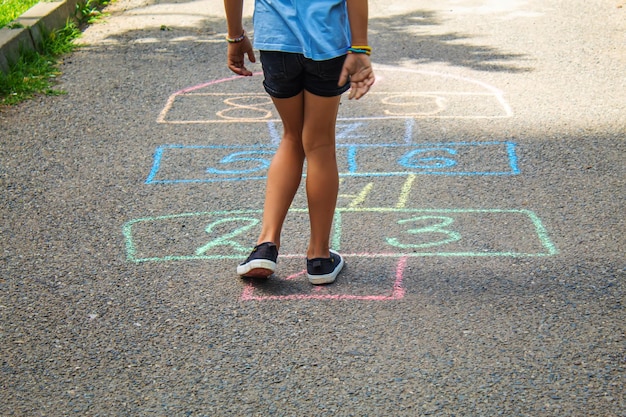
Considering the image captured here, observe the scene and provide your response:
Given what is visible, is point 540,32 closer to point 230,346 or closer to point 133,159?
point 133,159

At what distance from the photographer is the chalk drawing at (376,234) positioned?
146 inches

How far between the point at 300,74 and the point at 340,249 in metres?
0.95

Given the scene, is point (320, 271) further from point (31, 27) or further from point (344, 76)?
point (31, 27)

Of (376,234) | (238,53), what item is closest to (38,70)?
(238,53)

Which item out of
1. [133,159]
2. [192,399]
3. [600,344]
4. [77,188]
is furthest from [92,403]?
[133,159]

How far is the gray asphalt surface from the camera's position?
274cm

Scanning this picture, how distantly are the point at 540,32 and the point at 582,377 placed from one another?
587cm

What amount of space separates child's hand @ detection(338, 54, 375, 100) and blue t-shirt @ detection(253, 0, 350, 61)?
2.5 inches

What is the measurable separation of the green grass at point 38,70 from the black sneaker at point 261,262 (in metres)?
3.57

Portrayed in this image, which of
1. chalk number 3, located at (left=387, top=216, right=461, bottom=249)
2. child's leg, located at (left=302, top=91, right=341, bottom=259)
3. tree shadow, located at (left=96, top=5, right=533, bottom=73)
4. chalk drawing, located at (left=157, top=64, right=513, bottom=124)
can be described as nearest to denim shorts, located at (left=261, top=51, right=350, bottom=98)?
child's leg, located at (left=302, top=91, right=341, bottom=259)

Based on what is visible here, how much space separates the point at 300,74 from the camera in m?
3.15

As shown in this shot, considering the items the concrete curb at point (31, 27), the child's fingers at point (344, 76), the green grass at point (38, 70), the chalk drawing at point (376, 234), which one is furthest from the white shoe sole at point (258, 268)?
the concrete curb at point (31, 27)

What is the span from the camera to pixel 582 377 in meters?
2.71

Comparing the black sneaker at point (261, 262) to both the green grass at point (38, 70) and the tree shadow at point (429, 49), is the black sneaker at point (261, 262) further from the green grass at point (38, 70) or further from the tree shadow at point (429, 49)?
the tree shadow at point (429, 49)
